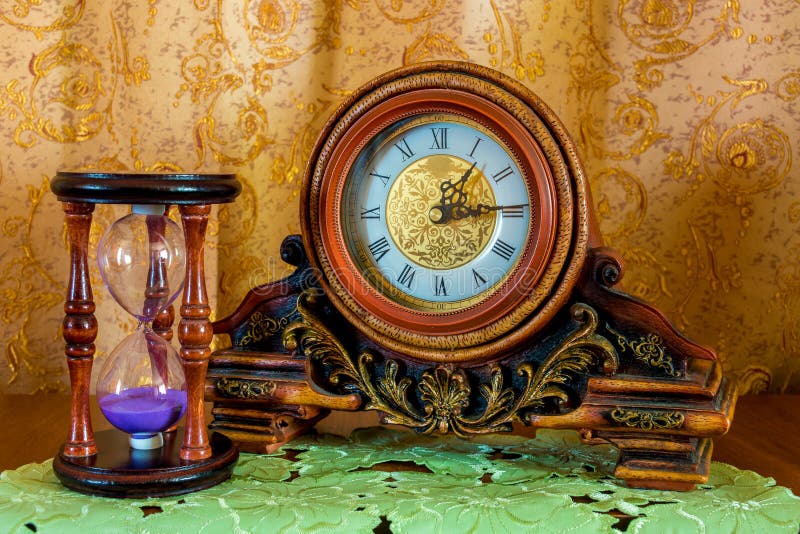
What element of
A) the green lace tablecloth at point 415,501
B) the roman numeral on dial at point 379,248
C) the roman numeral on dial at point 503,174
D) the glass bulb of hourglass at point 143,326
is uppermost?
the roman numeral on dial at point 503,174

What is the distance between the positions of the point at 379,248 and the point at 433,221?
73 millimetres

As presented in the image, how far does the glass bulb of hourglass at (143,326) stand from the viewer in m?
1.00

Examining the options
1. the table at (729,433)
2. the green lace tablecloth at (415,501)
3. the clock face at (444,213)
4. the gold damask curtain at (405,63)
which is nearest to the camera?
the green lace tablecloth at (415,501)

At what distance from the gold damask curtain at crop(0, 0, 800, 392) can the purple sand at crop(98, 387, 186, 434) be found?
512 mm

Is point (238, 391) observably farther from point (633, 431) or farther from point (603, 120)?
point (603, 120)

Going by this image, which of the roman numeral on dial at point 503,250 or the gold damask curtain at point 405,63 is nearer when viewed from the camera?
the roman numeral on dial at point 503,250

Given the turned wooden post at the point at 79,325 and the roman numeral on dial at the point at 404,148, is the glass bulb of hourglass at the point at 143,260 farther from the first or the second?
the roman numeral on dial at the point at 404,148

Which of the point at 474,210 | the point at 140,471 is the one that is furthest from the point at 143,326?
the point at 474,210

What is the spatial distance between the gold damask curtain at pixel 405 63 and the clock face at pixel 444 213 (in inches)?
17.1

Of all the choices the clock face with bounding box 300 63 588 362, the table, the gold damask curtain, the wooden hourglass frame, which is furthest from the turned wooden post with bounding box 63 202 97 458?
the gold damask curtain

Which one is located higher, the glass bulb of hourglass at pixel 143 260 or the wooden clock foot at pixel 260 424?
the glass bulb of hourglass at pixel 143 260

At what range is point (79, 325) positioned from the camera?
1.01 m

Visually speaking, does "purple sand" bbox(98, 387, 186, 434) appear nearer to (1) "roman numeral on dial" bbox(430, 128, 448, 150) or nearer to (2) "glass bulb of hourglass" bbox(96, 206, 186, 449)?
(2) "glass bulb of hourglass" bbox(96, 206, 186, 449)

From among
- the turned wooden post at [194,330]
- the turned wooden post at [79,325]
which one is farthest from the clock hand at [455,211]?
the turned wooden post at [79,325]
